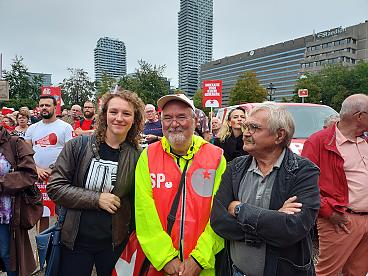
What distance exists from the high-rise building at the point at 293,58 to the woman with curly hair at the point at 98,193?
76640mm

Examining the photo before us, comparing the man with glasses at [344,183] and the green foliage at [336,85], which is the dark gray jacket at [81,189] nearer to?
the man with glasses at [344,183]

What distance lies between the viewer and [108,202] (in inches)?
94.5

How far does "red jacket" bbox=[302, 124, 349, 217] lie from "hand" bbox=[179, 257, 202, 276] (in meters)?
1.41

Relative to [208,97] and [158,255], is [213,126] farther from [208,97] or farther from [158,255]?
[158,255]

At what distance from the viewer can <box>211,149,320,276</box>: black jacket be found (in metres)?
1.88

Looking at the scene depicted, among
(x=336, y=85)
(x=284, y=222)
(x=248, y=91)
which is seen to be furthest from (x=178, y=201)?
(x=336, y=85)

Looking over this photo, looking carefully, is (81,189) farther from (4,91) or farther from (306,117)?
(4,91)

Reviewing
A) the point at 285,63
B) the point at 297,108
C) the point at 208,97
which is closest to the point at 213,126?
the point at 297,108

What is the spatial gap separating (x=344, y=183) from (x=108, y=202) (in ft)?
6.71

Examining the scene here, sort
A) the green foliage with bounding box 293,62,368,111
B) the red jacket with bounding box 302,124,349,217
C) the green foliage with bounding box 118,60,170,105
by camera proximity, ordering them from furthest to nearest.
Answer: the green foliage with bounding box 293,62,368,111, the green foliage with bounding box 118,60,170,105, the red jacket with bounding box 302,124,349,217

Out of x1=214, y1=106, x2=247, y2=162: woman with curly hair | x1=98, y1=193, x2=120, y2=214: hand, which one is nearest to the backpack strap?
x1=98, y1=193, x2=120, y2=214: hand

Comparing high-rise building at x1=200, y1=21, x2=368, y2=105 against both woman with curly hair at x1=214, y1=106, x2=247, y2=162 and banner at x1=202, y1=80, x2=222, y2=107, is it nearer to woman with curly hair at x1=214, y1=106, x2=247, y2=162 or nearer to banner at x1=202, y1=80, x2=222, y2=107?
banner at x1=202, y1=80, x2=222, y2=107

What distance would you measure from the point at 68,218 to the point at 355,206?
2457 millimetres

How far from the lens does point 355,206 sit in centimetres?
300
